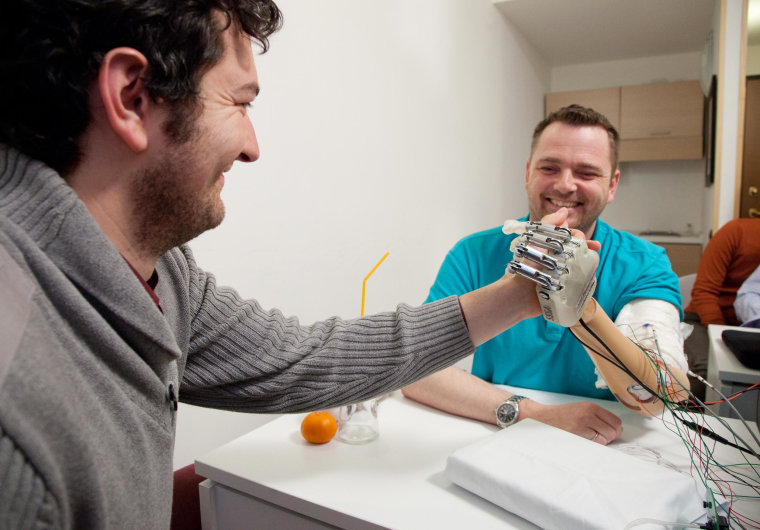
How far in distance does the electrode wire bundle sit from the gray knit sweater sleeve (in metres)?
0.31

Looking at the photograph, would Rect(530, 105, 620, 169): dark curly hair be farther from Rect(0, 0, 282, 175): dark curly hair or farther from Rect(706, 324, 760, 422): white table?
Rect(0, 0, 282, 175): dark curly hair

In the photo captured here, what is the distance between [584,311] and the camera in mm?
963

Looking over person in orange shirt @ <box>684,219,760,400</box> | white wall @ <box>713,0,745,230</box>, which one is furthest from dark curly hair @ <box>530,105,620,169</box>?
white wall @ <box>713,0,745,230</box>

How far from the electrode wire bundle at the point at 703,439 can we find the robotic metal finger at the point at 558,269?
10 cm

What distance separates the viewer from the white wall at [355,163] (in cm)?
158

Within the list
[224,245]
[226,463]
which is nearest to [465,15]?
[224,245]

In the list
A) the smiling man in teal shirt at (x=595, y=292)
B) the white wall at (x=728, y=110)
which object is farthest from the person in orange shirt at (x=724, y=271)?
the smiling man in teal shirt at (x=595, y=292)

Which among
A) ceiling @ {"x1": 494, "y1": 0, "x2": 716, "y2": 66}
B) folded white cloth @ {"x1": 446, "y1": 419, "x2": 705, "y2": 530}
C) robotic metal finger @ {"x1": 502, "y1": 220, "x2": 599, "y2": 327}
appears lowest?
folded white cloth @ {"x1": 446, "y1": 419, "x2": 705, "y2": 530}

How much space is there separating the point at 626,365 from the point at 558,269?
11.9 inches

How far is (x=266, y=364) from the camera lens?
0.86m

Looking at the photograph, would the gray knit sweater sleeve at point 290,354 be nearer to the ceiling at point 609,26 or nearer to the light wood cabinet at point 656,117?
the ceiling at point 609,26

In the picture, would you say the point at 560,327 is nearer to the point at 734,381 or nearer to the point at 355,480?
the point at 734,381

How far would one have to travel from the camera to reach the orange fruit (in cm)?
96

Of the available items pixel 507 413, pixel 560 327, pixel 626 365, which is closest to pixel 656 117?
pixel 560 327
